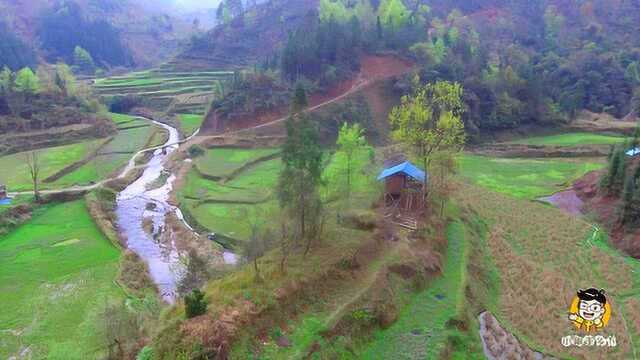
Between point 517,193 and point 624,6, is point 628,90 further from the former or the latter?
point 517,193

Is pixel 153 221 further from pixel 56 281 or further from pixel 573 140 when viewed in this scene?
pixel 573 140

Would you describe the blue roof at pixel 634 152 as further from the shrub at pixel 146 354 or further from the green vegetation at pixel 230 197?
the shrub at pixel 146 354

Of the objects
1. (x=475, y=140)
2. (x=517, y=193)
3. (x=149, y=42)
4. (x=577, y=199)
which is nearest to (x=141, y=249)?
(x=517, y=193)

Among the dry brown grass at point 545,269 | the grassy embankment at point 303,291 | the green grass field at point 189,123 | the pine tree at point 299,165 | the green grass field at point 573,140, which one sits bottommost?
the green grass field at point 573,140

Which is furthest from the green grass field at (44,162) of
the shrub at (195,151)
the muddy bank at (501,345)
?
the muddy bank at (501,345)

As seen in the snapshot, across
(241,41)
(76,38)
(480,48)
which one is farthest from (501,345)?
(76,38)

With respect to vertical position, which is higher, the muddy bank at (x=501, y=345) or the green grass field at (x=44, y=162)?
the muddy bank at (x=501, y=345)
